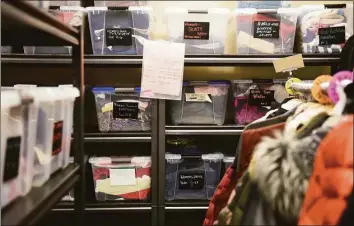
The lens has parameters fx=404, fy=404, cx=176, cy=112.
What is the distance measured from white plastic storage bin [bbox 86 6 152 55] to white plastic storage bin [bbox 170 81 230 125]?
0.37 meters

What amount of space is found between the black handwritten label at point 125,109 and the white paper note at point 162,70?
103 millimetres

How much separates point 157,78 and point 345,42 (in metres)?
1.07

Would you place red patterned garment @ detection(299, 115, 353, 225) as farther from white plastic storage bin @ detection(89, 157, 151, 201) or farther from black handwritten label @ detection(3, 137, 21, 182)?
white plastic storage bin @ detection(89, 157, 151, 201)

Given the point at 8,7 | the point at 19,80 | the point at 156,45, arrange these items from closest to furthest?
the point at 8,7, the point at 156,45, the point at 19,80

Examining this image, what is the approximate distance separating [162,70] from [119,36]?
1.01 ft

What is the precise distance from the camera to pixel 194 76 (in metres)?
2.71

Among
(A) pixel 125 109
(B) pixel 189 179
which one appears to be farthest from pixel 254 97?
(A) pixel 125 109

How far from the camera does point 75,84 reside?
1480 mm

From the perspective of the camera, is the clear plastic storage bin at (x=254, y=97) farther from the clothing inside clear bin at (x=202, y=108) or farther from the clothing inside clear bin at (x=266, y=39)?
the clothing inside clear bin at (x=266, y=39)

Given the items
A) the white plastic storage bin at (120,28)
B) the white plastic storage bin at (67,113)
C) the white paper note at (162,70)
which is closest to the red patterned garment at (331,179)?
the white plastic storage bin at (67,113)

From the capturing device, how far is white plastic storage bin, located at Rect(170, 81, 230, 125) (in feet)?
7.77

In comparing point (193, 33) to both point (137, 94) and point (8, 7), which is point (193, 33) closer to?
point (137, 94)

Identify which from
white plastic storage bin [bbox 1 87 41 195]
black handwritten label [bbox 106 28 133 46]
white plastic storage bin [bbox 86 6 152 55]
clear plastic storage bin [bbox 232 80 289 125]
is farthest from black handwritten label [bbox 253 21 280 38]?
white plastic storage bin [bbox 1 87 41 195]

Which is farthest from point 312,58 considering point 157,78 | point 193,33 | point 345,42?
point 157,78
